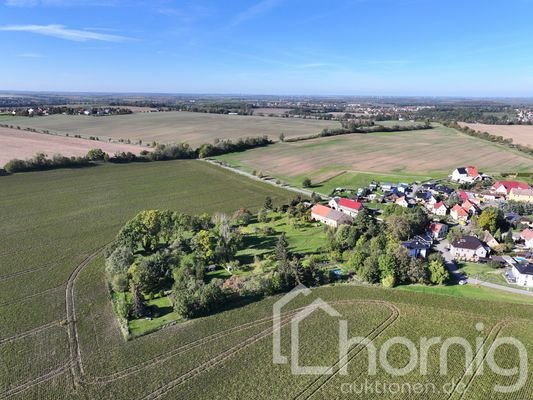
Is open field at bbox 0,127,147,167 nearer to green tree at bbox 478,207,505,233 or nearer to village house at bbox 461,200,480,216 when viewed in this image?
village house at bbox 461,200,480,216

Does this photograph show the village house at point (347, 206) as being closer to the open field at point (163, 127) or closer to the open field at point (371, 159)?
the open field at point (371, 159)

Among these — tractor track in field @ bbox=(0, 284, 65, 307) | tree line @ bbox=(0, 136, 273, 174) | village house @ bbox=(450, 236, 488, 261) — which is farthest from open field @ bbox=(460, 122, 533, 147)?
tractor track in field @ bbox=(0, 284, 65, 307)

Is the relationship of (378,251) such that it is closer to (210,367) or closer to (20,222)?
(210,367)

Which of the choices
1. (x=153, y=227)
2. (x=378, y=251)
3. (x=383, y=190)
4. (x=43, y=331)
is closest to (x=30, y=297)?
(x=43, y=331)

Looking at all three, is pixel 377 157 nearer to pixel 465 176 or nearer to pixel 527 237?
pixel 465 176

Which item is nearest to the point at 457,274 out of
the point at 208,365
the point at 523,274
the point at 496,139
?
the point at 523,274

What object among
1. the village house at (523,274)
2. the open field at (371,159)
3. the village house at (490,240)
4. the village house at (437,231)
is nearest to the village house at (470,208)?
the village house at (437,231)
